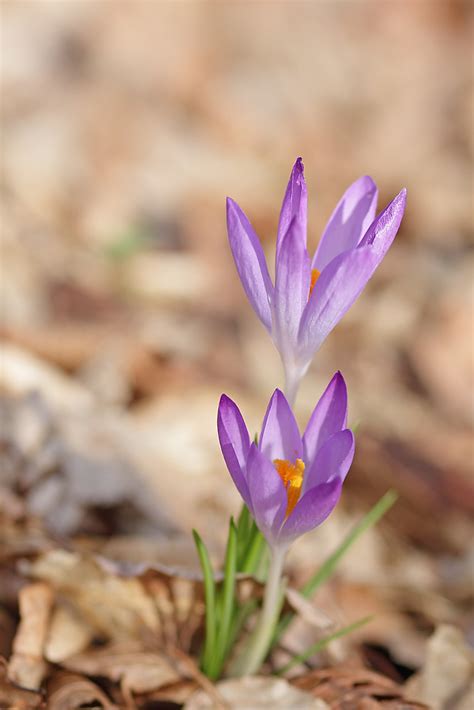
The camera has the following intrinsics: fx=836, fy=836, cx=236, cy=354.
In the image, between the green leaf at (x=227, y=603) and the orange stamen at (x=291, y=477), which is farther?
the green leaf at (x=227, y=603)

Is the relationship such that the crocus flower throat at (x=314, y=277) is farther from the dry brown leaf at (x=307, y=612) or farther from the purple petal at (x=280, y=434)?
the dry brown leaf at (x=307, y=612)

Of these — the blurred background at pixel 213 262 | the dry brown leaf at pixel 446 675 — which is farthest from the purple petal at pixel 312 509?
the blurred background at pixel 213 262

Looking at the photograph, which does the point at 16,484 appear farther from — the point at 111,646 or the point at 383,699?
the point at 383,699

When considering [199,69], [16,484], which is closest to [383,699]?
[16,484]

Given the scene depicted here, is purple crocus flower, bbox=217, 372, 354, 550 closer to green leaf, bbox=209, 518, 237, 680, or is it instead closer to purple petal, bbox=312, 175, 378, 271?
green leaf, bbox=209, 518, 237, 680

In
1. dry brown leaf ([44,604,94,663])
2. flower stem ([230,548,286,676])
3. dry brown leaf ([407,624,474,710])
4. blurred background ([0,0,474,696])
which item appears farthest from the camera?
blurred background ([0,0,474,696])

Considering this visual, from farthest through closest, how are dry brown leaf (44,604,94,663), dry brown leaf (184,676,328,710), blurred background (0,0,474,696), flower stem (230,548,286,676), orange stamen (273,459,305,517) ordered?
1. blurred background (0,0,474,696)
2. dry brown leaf (44,604,94,663)
3. dry brown leaf (184,676,328,710)
4. flower stem (230,548,286,676)
5. orange stamen (273,459,305,517)

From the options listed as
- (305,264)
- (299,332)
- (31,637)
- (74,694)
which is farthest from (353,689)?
(305,264)

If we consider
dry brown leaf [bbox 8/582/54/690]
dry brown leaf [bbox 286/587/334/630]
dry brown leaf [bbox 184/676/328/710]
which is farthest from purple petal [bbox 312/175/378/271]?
dry brown leaf [bbox 8/582/54/690]
